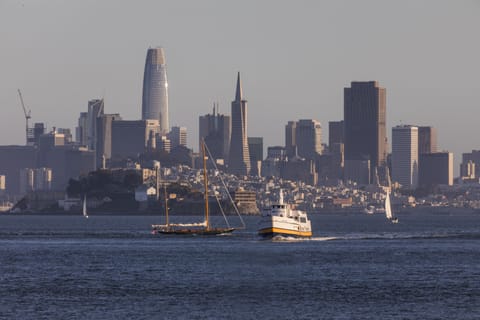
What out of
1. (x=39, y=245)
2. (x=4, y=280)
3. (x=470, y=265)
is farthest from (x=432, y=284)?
(x=39, y=245)

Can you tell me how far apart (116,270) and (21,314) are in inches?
1204

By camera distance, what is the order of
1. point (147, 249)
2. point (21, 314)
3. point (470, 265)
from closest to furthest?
1. point (21, 314)
2. point (470, 265)
3. point (147, 249)

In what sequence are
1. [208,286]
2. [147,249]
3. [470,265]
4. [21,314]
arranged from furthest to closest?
[147,249] → [470,265] → [208,286] → [21,314]

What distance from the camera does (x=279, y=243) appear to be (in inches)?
5605

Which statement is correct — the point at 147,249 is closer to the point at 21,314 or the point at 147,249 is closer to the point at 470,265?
the point at 470,265

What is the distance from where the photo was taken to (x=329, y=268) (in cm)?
10475

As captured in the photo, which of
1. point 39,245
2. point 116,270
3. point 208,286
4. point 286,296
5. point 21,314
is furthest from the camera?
point 39,245

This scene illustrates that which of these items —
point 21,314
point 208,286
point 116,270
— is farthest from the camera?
point 116,270

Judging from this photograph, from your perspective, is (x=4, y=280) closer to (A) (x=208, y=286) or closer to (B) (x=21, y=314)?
(A) (x=208, y=286)

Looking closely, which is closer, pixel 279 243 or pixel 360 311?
pixel 360 311

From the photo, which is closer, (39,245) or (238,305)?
(238,305)

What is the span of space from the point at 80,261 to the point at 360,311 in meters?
46.1

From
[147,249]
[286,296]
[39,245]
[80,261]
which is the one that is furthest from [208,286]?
[39,245]

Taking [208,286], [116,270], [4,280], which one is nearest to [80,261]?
[116,270]
